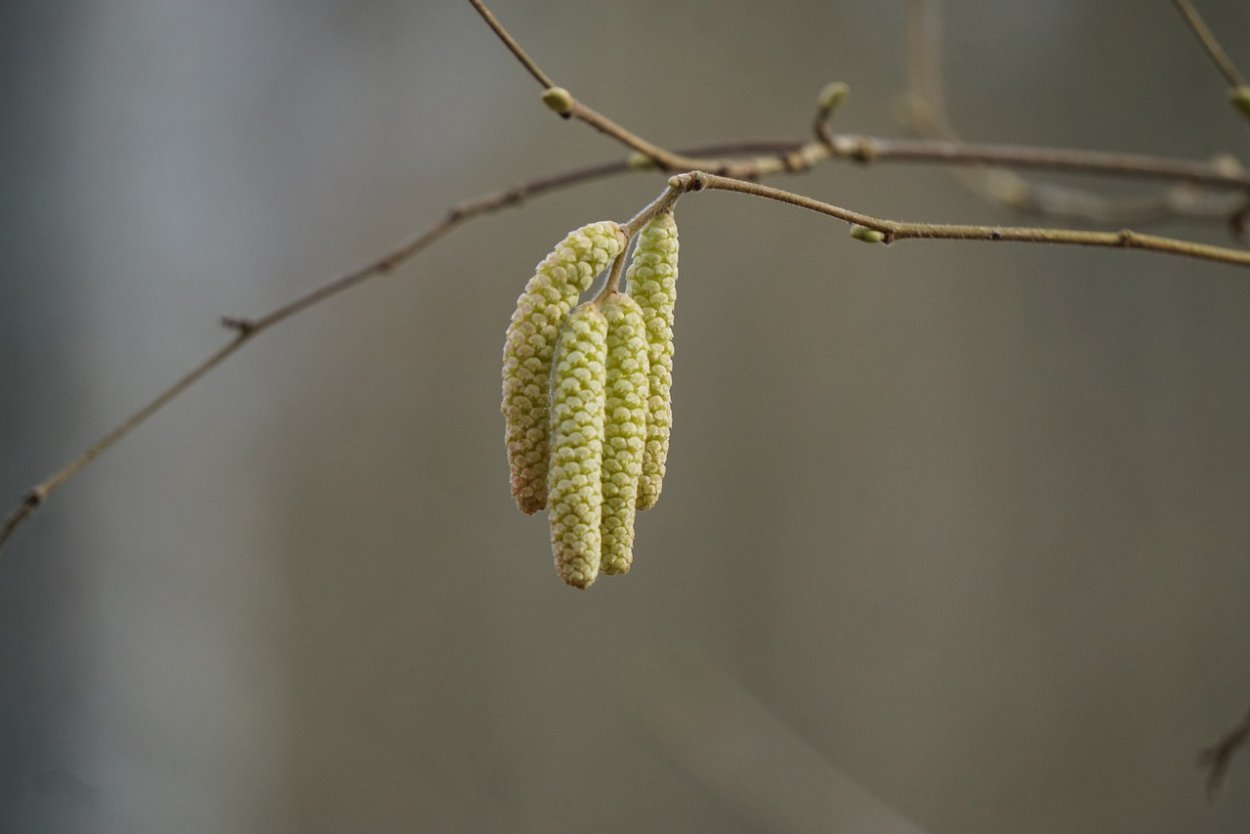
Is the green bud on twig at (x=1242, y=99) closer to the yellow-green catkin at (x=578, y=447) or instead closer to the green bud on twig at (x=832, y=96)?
the green bud on twig at (x=832, y=96)

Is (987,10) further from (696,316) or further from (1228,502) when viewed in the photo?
(1228,502)

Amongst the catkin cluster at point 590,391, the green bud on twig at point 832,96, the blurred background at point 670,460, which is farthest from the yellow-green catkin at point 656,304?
the blurred background at point 670,460

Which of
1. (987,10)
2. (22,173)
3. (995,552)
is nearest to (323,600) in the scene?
(22,173)

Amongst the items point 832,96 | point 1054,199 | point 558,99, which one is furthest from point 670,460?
point 558,99

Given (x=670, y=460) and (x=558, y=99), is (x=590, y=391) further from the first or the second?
(x=670, y=460)

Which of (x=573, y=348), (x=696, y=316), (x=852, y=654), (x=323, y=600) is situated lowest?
(x=573, y=348)

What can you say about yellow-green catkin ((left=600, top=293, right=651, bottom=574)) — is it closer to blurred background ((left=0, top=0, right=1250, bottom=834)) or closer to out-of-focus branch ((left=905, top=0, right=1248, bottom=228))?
out-of-focus branch ((left=905, top=0, right=1248, bottom=228))
